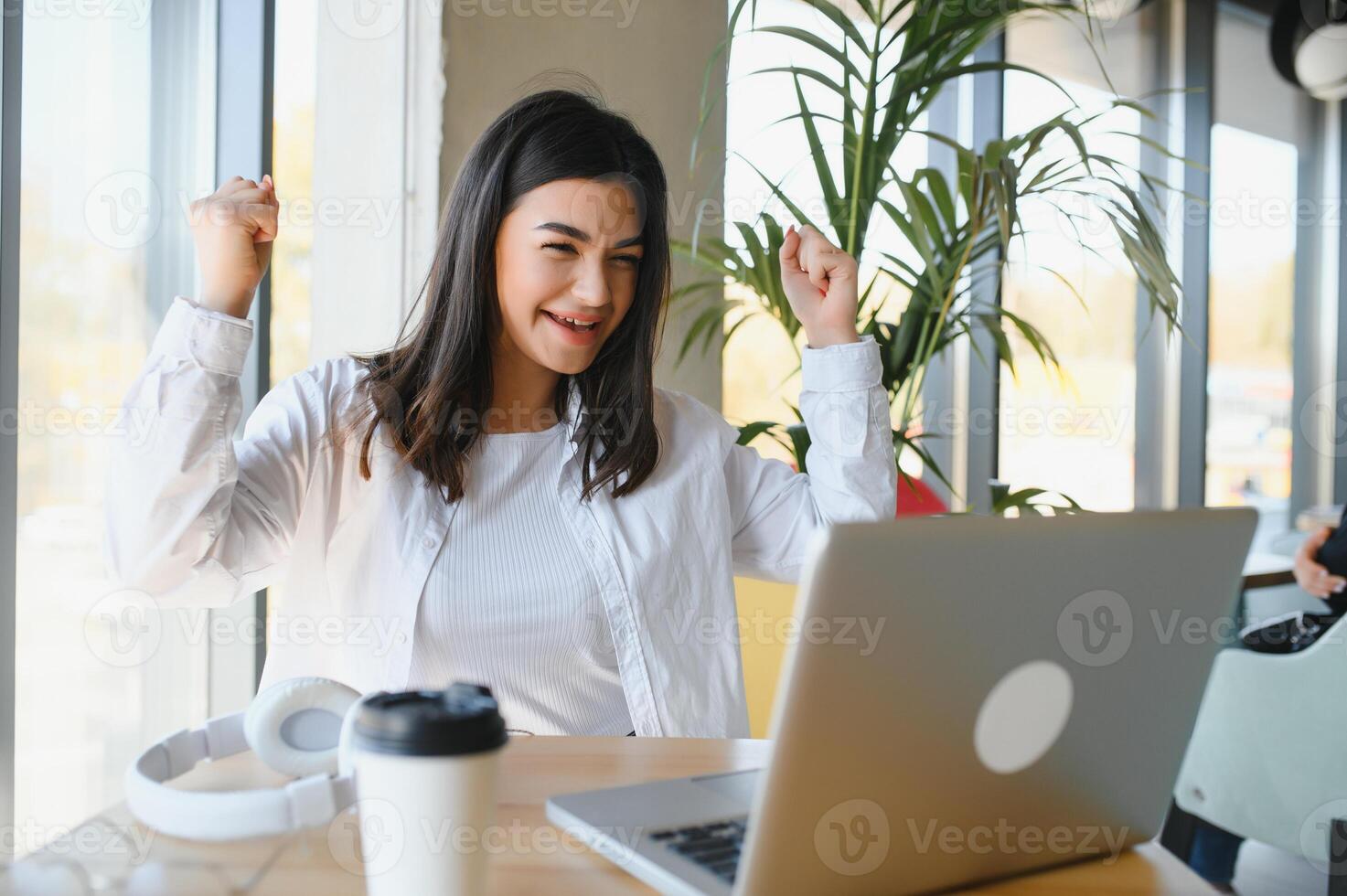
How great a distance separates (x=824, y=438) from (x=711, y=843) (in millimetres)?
926

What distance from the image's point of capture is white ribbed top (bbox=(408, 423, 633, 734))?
138 centimetres

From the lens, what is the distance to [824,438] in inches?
64.4

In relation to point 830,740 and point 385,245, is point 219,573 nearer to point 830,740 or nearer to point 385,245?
point 830,740

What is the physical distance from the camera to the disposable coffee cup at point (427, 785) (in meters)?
0.58

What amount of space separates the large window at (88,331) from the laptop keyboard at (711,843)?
127cm

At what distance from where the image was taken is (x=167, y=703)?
6.94 ft

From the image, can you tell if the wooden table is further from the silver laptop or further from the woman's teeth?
A: the woman's teeth

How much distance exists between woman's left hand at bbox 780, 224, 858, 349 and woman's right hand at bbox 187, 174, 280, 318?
74cm
